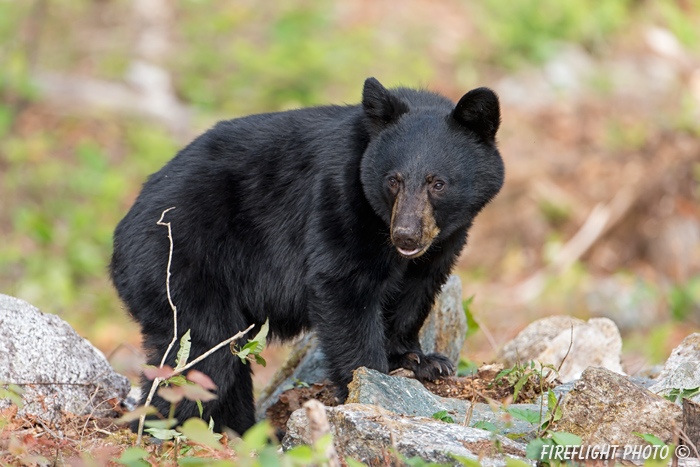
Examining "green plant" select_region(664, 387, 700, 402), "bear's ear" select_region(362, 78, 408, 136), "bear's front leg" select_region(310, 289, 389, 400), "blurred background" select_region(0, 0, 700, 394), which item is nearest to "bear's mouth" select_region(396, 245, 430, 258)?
"bear's front leg" select_region(310, 289, 389, 400)

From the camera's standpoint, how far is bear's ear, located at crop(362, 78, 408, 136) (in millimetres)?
3807

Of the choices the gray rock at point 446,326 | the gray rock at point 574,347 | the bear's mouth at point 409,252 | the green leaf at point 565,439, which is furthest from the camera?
the gray rock at point 446,326

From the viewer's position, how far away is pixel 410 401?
3.55 m

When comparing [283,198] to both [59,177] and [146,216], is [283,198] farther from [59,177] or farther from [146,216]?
[59,177]

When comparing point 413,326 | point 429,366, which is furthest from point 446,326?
point 429,366

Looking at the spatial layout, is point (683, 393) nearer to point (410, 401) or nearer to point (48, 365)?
point (410, 401)

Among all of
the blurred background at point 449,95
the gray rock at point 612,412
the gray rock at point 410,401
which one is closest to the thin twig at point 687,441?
the gray rock at point 612,412

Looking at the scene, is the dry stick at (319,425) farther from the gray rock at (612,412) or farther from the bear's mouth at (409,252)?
the bear's mouth at (409,252)

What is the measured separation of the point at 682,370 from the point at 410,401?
138 cm

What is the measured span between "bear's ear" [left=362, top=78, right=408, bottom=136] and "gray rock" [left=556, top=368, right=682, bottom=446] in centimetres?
168

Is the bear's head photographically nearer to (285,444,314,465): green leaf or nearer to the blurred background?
(285,444,314,465): green leaf

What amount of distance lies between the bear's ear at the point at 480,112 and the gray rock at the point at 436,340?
1366mm

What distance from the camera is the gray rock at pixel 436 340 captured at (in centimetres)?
482

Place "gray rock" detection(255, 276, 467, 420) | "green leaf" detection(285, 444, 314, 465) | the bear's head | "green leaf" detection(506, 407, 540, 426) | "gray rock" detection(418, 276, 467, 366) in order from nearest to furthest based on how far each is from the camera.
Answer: "green leaf" detection(285, 444, 314, 465) → "green leaf" detection(506, 407, 540, 426) → the bear's head → "gray rock" detection(255, 276, 467, 420) → "gray rock" detection(418, 276, 467, 366)
